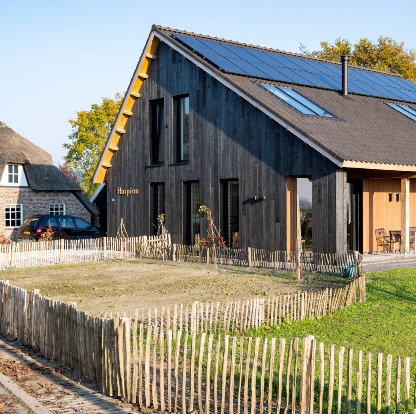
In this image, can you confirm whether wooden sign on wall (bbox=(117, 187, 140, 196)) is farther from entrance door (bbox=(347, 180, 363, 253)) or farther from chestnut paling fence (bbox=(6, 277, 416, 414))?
chestnut paling fence (bbox=(6, 277, 416, 414))

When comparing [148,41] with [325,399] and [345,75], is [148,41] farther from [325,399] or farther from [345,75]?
[325,399]

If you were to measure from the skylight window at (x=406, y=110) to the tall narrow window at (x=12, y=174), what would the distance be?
25654 millimetres

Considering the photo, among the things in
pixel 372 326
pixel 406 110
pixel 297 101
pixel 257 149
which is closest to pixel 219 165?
pixel 257 149

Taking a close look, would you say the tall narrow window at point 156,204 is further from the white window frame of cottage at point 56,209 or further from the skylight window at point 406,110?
the white window frame of cottage at point 56,209

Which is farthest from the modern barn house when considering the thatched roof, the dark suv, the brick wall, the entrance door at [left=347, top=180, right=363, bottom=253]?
the thatched roof

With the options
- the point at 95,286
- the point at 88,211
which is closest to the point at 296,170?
the point at 95,286

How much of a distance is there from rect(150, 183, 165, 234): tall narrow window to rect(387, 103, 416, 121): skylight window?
36.2ft

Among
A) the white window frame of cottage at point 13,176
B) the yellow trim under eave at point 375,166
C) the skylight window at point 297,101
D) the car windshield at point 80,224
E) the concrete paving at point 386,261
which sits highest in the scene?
the skylight window at point 297,101

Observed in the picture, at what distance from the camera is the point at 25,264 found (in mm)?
23828

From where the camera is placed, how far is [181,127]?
27406 mm

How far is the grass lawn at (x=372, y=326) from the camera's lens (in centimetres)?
1102

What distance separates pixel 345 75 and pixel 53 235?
50.7 feet

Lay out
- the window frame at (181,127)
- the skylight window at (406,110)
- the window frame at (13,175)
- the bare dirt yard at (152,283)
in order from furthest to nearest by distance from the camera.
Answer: the window frame at (13,175) → the skylight window at (406,110) → the window frame at (181,127) → the bare dirt yard at (152,283)

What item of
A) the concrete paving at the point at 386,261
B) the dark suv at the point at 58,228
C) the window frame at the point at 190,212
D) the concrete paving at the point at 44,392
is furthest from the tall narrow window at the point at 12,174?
the concrete paving at the point at 44,392
